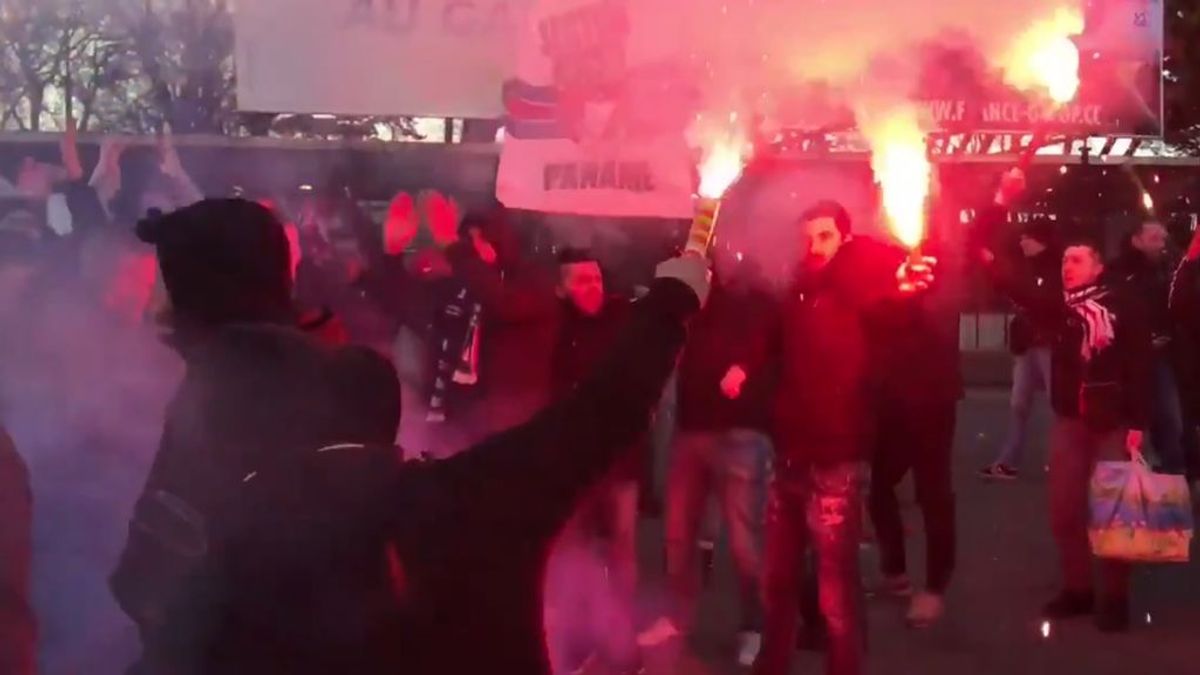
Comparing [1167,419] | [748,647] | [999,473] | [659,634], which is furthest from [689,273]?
[999,473]

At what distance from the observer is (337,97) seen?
16.6 feet

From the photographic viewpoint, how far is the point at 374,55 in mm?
4973

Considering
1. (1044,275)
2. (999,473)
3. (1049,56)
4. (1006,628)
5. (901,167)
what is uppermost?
(1049,56)

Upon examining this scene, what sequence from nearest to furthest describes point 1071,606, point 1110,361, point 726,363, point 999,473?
1. point 726,363
2. point 1110,361
3. point 1071,606
4. point 999,473

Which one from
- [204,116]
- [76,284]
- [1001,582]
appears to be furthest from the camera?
[204,116]

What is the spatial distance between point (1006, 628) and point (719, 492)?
5.34 feet

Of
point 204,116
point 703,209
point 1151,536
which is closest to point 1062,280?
point 1151,536

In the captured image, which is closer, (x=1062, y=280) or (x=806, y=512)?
(x=806, y=512)

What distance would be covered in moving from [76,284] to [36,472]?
0.74m

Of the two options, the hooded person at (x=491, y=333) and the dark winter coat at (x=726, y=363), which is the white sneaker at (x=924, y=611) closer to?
the dark winter coat at (x=726, y=363)

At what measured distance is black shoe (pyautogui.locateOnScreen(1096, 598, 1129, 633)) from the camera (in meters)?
6.36

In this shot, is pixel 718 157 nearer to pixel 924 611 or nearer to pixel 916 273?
pixel 916 273

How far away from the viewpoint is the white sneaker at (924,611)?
21.1ft

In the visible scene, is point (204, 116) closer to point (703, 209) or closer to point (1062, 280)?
point (1062, 280)
